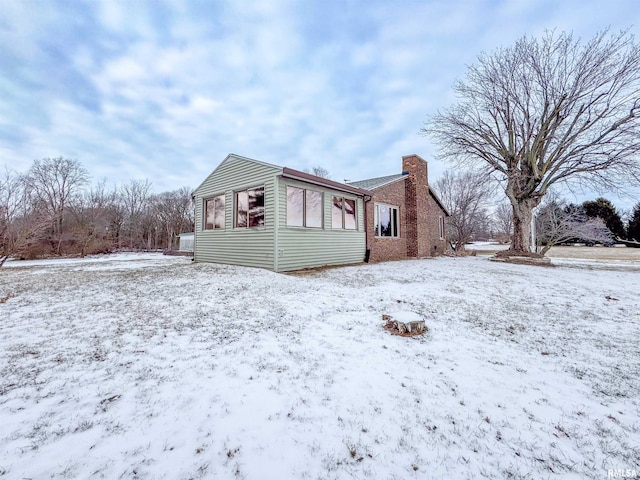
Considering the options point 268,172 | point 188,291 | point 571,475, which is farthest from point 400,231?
point 571,475

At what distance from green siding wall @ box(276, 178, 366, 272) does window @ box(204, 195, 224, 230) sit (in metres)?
3.36

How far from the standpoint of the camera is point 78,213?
2294cm

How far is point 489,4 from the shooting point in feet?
30.2

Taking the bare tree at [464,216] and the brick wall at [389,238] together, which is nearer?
the brick wall at [389,238]

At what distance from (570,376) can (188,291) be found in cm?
601

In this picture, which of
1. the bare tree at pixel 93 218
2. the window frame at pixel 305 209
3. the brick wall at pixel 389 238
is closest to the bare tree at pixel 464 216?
the brick wall at pixel 389 238

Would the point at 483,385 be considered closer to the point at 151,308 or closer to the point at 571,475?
the point at 571,475

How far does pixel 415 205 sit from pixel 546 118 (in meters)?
6.64

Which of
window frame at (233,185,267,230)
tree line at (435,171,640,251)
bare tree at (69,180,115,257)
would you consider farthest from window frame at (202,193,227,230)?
bare tree at (69,180,115,257)

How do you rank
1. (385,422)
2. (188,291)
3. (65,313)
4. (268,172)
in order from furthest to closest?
(268,172), (188,291), (65,313), (385,422)

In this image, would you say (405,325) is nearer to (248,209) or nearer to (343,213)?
(248,209)

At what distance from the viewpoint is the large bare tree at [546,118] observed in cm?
1032

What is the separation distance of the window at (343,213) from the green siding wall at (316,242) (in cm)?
21

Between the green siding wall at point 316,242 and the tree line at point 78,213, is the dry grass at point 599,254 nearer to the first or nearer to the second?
the green siding wall at point 316,242
